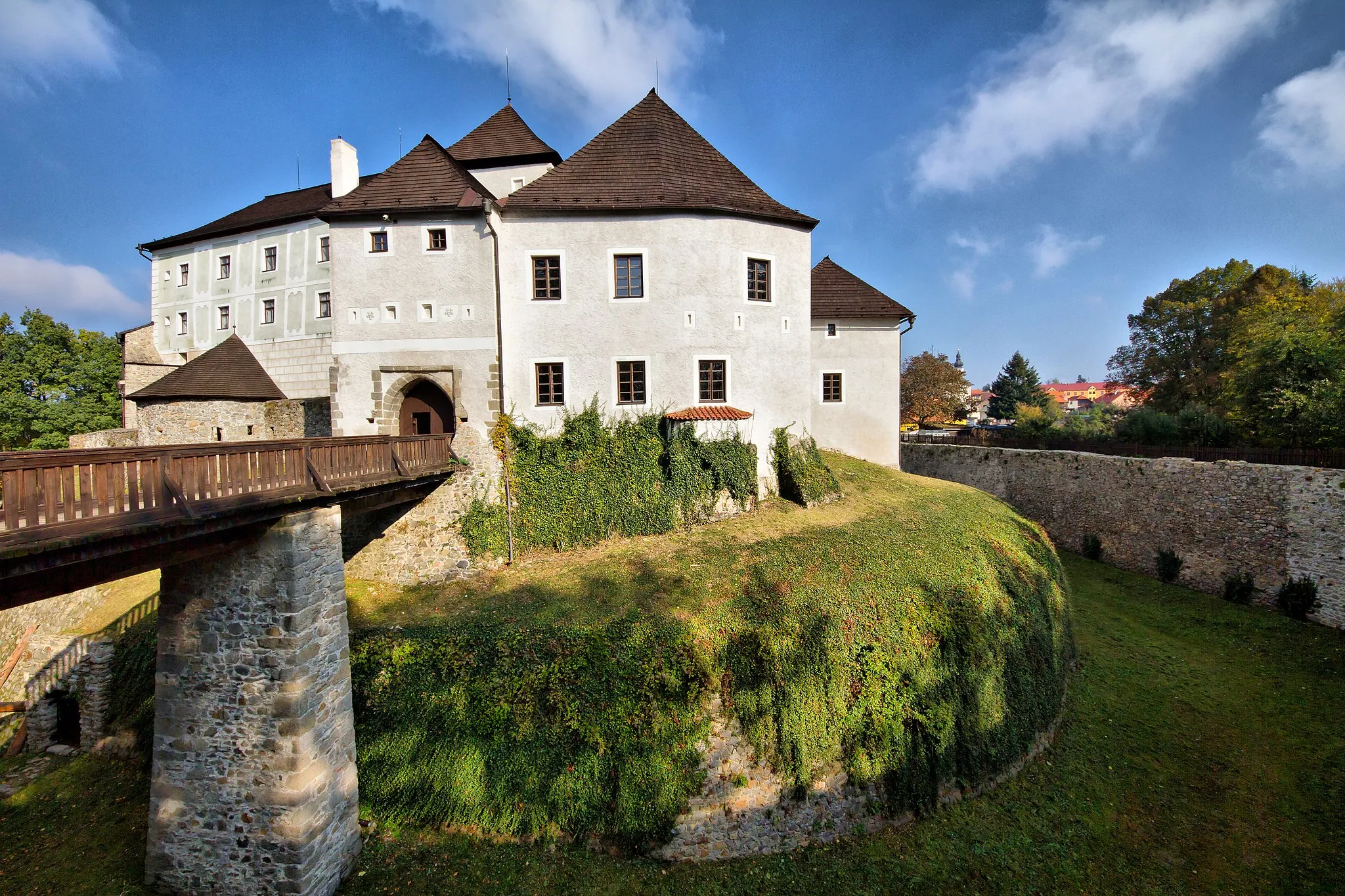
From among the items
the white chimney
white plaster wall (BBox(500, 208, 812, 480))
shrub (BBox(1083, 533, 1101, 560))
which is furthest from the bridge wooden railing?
shrub (BBox(1083, 533, 1101, 560))

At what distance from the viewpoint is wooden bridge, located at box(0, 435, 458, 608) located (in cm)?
442

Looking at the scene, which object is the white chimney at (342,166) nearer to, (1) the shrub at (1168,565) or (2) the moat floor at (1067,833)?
(2) the moat floor at (1067,833)

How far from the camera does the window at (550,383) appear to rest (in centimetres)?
1388

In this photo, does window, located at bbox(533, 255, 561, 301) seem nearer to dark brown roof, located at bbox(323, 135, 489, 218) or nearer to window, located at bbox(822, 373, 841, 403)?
dark brown roof, located at bbox(323, 135, 489, 218)

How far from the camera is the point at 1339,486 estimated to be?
14.1 m

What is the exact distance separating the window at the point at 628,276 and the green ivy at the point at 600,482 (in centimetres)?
347

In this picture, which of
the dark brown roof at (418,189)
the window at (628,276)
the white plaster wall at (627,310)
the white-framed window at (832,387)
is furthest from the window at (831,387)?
the dark brown roof at (418,189)

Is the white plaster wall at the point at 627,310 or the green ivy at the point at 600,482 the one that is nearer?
the green ivy at the point at 600,482

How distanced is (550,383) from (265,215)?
22024 millimetres

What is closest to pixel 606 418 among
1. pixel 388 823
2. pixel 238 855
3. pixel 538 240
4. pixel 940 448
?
pixel 538 240

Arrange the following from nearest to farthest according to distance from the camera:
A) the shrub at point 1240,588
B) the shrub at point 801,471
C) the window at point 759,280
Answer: the shrub at point 801,471 < the window at point 759,280 < the shrub at point 1240,588

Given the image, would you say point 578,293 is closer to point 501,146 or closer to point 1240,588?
point 501,146

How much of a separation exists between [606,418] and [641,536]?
3.53 m

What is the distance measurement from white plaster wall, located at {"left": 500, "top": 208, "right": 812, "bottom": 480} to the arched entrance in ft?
6.49
